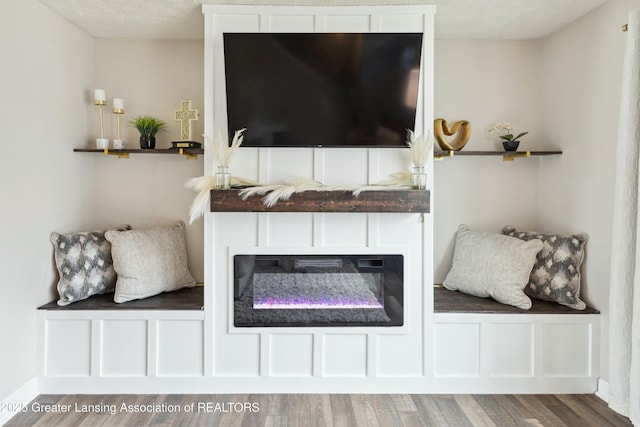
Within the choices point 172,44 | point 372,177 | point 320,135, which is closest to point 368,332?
point 372,177

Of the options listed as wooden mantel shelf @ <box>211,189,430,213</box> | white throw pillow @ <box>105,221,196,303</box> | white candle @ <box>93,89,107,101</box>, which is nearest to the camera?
wooden mantel shelf @ <box>211,189,430,213</box>

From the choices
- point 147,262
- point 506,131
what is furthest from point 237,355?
point 506,131

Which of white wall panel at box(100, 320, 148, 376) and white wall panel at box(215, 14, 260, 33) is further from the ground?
white wall panel at box(215, 14, 260, 33)

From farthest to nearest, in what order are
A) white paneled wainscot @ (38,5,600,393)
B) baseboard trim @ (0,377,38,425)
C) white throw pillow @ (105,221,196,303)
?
white throw pillow @ (105,221,196,303) → white paneled wainscot @ (38,5,600,393) → baseboard trim @ (0,377,38,425)

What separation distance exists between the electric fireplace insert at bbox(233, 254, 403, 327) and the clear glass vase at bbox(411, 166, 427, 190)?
18.0 inches

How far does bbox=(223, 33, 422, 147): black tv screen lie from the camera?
2.55 m

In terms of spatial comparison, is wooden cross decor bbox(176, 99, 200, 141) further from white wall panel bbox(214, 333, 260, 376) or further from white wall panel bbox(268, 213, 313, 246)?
white wall panel bbox(214, 333, 260, 376)

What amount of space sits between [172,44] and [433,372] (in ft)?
9.68

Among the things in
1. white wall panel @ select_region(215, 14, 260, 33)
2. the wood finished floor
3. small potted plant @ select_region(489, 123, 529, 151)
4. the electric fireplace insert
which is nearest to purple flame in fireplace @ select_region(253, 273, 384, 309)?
the electric fireplace insert

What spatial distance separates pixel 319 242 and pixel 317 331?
0.55 metres

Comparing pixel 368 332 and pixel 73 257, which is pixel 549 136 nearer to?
pixel 368 332

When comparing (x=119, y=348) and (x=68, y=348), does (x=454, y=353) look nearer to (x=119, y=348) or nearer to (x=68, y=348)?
(x=119, y=348)

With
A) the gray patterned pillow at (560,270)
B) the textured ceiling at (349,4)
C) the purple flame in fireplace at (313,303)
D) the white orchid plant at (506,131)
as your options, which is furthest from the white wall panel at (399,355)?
the textured ceiling at (349,4)

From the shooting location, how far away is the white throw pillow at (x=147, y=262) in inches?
109
